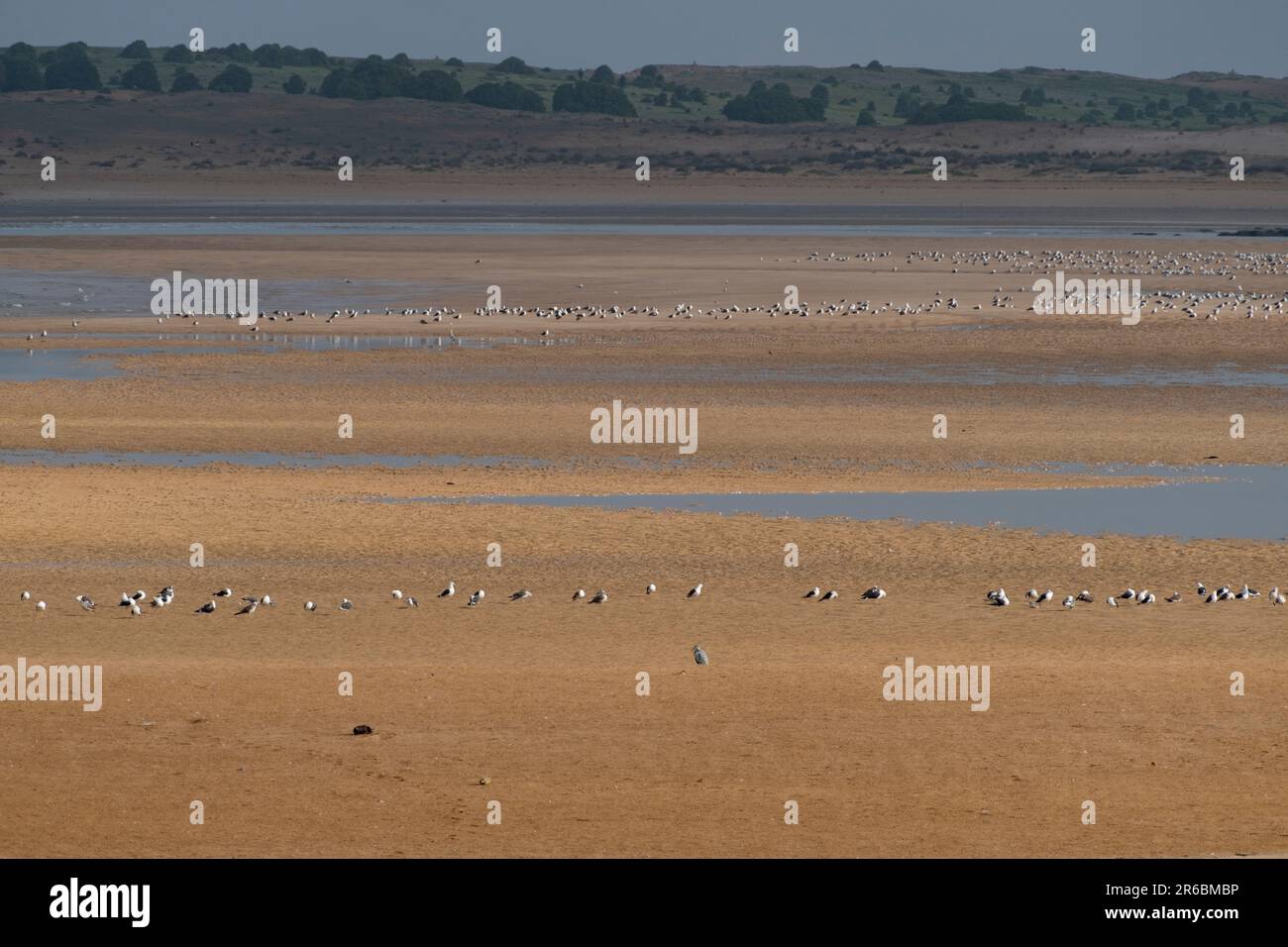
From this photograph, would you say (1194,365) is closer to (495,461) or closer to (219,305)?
(495,461)

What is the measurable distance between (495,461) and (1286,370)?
599 inches

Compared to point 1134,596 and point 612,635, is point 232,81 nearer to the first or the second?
point 1134,596

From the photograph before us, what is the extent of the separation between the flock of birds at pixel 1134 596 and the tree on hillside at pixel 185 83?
137 meters

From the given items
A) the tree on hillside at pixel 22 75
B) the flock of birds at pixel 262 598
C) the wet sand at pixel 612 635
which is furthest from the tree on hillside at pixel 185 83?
the flock of birds at pixel 262 598

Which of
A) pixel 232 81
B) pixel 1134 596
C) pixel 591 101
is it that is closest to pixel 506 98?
pixel 591 101

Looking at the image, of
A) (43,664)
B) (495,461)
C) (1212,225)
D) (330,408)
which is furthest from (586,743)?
(1212,225)

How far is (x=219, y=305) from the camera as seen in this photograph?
1628 inches

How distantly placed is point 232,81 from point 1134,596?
14215cm

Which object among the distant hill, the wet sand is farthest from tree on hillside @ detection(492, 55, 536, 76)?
the wet sand

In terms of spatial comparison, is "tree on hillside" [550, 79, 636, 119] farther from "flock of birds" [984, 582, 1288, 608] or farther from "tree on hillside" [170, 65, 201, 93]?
"flock of birds" [984, 582, 1288, 608]

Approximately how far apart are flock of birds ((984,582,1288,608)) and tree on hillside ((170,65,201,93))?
137 metres

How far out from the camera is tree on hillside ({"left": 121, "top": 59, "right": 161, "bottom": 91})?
149125 millimetres
